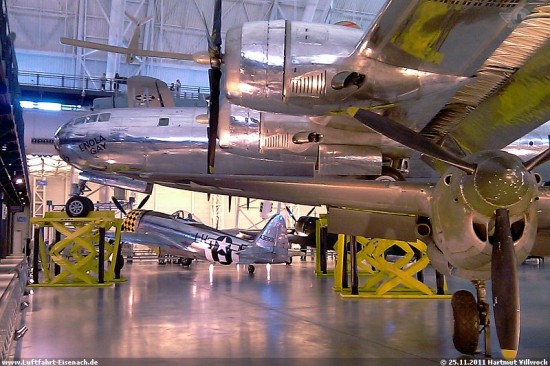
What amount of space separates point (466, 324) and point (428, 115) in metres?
2.61

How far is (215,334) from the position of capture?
7.07 metres

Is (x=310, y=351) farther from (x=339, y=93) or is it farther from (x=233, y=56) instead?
(x=233, y=56)

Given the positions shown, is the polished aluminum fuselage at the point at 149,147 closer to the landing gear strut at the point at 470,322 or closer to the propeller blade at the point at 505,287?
the landing gear strut at the point at 470,322

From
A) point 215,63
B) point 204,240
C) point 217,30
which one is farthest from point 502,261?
point 204,240

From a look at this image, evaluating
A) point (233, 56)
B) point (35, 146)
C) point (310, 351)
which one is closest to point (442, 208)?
point (310, 351)

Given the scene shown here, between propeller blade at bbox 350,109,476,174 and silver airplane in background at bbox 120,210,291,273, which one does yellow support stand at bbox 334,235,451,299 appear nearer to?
propeller blade at bbox 350,109,476,174

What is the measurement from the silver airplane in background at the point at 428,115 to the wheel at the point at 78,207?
7.81 m

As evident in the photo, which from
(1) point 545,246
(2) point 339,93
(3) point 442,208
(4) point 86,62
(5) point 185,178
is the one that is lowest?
(1) point 545,246

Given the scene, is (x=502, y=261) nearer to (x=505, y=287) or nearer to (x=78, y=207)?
(x=505, y=287)

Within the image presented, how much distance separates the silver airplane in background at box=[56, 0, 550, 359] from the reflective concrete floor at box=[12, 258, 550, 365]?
4.27ft

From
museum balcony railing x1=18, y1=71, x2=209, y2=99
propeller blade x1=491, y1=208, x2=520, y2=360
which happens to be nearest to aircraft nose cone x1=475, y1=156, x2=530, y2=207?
propeller blade x1=491, y1=208, x2=520, y2=360

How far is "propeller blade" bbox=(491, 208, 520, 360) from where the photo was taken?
4.12 m

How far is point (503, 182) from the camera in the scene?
4672 mm

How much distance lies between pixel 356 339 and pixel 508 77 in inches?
150
